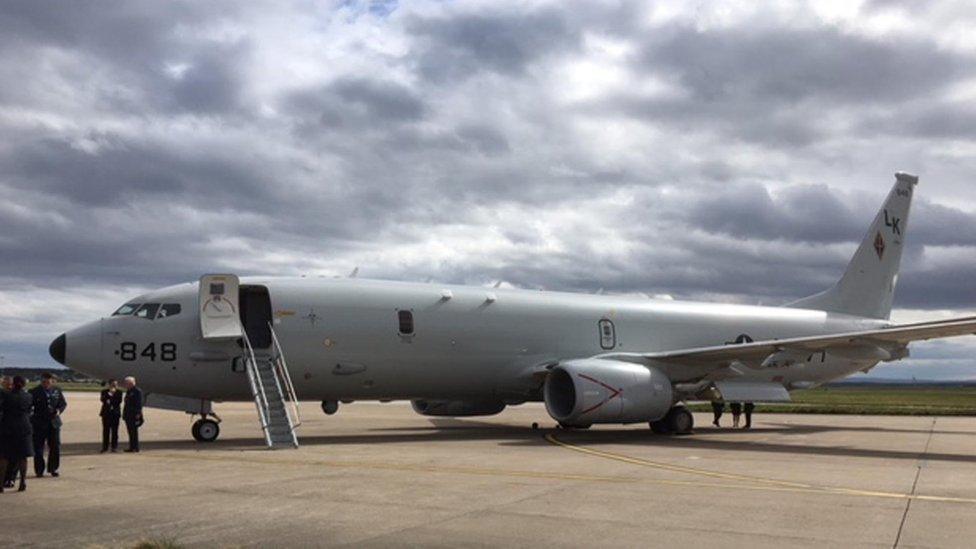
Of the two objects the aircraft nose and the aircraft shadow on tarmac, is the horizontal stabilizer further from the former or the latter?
the aircraft nose

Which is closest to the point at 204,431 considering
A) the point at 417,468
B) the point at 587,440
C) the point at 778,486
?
the point at 417,468

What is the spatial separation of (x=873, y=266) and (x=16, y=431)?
92.6 feet

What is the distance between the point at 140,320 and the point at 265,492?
9631mm

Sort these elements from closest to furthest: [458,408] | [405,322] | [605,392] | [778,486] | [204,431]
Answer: [778,486] < [204,431] < [605,392] < [405,322] < [458,408]

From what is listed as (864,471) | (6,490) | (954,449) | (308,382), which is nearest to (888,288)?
(954,449)

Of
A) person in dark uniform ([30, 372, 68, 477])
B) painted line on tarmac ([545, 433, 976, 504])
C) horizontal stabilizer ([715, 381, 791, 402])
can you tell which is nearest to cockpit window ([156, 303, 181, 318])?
person in dark uniform ([30, 372, 68, 477])

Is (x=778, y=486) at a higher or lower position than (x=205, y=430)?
lower

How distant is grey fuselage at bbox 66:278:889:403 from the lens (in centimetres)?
2047

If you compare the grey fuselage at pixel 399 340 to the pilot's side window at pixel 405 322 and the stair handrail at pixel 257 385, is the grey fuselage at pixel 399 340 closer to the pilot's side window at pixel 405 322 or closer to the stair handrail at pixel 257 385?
the pilot's side window at pixel 405 322

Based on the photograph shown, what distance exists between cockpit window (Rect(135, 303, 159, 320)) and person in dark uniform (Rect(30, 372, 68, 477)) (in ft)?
19.9

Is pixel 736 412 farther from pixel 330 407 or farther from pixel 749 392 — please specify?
pixel 330 407

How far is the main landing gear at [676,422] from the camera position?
24.5m

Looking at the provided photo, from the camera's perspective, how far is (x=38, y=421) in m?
14.5

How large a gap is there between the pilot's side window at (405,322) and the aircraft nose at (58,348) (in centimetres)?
754
